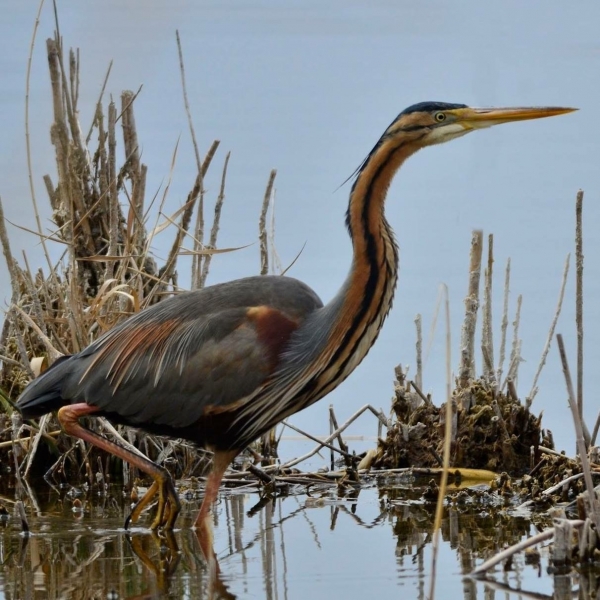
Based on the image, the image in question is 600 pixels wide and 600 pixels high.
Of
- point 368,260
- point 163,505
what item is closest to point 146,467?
point 163,505

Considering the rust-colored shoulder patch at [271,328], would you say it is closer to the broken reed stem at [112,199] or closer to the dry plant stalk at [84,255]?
the dry plant stalk at [84,255]

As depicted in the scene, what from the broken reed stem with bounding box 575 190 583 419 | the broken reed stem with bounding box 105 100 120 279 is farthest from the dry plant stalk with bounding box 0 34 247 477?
the broken reed stem with bounding box 575 190 583 419

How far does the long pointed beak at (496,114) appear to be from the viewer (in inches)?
208

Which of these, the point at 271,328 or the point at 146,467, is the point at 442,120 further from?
the point at 146,467

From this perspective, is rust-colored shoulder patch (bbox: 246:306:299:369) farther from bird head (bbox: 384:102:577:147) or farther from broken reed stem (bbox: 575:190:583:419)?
broken reed stem (bbox: 575:190:583:419)

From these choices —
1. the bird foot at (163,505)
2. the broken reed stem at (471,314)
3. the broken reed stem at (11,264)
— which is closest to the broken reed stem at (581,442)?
the bird foot at (163,505)

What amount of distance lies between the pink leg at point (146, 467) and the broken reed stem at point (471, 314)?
5.60 feet

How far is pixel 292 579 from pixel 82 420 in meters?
2.19

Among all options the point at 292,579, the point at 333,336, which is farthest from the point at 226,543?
the point at 333,336

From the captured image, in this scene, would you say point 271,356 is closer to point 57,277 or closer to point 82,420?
point 82,420

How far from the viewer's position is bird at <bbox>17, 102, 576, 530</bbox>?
5340mm

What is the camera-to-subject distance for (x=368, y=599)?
415 centimetres

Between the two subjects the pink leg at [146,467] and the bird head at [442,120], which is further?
the bird head at [442,120]

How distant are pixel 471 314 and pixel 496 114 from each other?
1.24 metres
